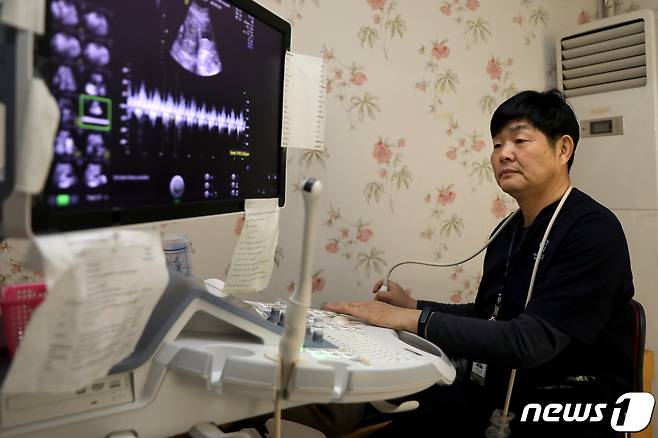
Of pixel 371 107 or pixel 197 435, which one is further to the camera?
pixel 371 107

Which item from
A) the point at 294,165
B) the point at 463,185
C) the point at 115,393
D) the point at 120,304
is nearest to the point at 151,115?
the point at 120,304

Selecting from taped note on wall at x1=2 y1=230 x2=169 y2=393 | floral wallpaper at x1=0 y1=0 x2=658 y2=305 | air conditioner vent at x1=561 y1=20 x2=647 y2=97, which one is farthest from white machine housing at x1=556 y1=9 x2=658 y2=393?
taped note on wall at x1=2 y1=230 x2=169 y2=393

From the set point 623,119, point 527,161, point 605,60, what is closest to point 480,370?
point 527,161

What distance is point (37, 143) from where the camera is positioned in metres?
0.49

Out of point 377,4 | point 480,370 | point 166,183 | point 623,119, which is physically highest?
point 377,4

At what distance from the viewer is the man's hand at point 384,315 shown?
107 centimetres

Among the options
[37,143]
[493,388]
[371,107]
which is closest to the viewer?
[37,143]

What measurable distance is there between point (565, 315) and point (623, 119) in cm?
121

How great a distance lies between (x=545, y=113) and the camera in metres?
1.25

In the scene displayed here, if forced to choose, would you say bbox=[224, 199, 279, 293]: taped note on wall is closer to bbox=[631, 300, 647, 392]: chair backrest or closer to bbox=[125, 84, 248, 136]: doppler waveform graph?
bbox=[125, 84, 248, 136]: doppler waveform graph

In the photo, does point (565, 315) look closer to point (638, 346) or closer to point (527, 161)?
point (638, 346)

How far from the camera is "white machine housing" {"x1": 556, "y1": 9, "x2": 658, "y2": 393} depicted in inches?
72.2

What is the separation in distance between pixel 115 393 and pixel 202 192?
300 millimetres

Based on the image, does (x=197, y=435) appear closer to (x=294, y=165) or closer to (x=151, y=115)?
(x=151, y=115)
